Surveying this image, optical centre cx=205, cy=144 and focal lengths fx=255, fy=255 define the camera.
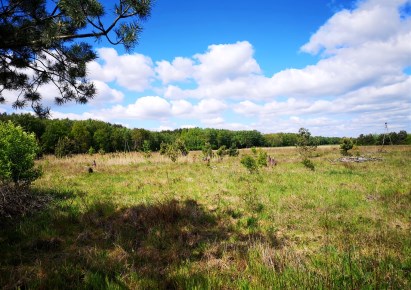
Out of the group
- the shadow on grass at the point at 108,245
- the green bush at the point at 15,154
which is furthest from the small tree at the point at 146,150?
the shadow on grass at the point at 108,245

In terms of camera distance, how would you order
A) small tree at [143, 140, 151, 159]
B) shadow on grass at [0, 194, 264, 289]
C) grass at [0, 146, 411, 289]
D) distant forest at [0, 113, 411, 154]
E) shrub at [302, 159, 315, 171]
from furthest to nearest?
1. distant forest at [0, 113, 411, 154]
2. small tree at [143, 140, 151, 159]
3. shrub at [302, 159, 315, 171]
4. shadow on grass at [0, 194, 264, 289]
5. grass at [0, 146, 411, 289]

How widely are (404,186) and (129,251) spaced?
11402 mm

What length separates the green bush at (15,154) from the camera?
26.8 feet

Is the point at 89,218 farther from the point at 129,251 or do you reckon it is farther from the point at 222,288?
the point at 222,288

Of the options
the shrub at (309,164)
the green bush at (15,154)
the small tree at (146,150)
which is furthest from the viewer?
the small tree at (146,150)

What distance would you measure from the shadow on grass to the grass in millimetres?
20

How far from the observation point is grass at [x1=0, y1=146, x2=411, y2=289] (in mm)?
3471

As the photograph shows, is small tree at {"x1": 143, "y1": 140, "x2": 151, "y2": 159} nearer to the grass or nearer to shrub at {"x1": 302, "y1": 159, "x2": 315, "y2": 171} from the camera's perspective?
shrub at {"x1": 302, "y1": 159, "x2": 315, "y2": 171}

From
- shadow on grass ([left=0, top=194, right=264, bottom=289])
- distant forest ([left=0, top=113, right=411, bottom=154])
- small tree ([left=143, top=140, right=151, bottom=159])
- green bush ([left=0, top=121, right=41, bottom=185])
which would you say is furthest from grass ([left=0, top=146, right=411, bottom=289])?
small tree ([left=143, top=140, right=151, bottom=159])

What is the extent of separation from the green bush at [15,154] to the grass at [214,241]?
4.58ft

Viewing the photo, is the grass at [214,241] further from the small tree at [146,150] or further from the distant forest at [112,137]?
the small tree at [146,150]

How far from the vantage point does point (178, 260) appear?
4.37 m

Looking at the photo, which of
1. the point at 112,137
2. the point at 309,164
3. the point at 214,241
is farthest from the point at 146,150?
the point at 112,137

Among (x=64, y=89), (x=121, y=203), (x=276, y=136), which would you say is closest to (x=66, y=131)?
(x=121, y=203)
